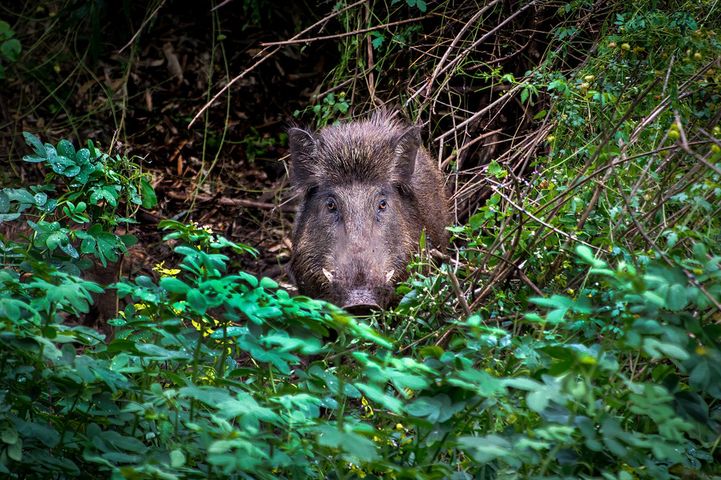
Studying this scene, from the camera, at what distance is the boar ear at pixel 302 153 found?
22.0 ft

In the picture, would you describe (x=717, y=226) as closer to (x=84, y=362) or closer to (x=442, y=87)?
(x=84, y=362)

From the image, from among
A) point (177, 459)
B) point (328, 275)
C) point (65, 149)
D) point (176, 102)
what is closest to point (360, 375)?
point (177, 459)

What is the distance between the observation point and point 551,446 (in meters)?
2.87

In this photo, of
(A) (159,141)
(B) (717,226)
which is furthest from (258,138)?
Answer: (B) (717,226)

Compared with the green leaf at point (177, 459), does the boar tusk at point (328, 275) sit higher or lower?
lower

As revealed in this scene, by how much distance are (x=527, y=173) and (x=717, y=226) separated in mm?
3114

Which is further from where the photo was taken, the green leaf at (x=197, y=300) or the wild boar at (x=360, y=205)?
the wild boar at (x=360, y=205)

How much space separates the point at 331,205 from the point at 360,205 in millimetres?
244

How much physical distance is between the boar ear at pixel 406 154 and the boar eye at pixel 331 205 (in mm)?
513

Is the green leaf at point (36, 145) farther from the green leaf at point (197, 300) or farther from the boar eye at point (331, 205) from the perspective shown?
the boar eye at point (331, 205)

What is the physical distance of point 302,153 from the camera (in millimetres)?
6742

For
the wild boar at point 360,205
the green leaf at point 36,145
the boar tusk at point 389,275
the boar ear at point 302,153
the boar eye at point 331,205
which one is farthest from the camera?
the boar ear at point 302,153

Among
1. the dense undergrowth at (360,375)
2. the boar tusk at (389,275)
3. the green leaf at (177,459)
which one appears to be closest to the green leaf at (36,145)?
the dense undergrowth at (360,375)

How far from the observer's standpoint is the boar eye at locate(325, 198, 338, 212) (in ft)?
21.2
